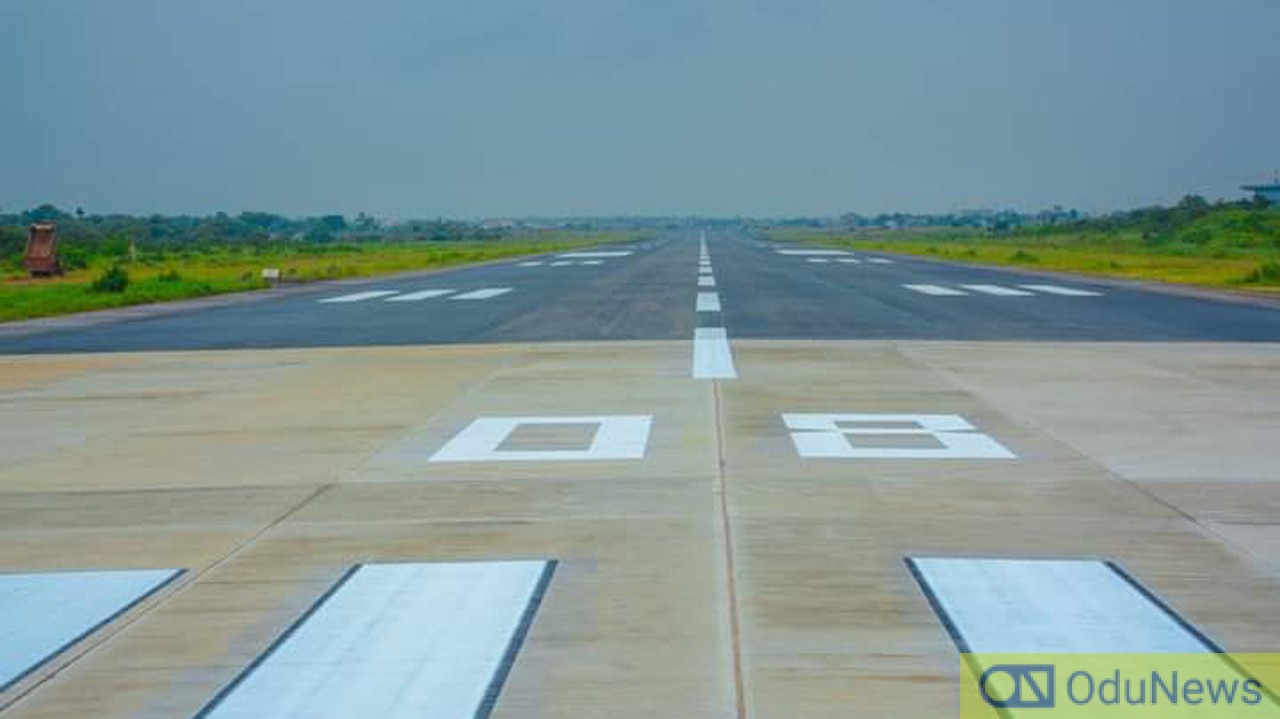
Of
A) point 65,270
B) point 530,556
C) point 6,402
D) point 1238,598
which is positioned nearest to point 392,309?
point 6,402

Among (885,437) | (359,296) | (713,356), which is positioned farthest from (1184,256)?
(885,437)

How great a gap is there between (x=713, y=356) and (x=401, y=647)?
1266 centimetres

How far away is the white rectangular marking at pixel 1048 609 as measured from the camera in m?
6.04

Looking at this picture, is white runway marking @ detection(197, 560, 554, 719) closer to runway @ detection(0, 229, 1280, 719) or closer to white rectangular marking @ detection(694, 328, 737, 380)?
runway @ detection(0, 229, 1280, 719)

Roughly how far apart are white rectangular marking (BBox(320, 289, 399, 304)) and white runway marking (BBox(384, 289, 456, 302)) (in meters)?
0.72

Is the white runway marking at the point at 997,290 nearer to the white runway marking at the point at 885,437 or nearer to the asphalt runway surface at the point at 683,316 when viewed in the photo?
the asphalt runway surface at the point at 683,316

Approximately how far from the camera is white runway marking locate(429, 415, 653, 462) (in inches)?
426

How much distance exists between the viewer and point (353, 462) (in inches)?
424

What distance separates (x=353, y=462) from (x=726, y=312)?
17.2m

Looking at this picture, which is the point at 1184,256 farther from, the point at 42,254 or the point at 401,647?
the point at 401,647

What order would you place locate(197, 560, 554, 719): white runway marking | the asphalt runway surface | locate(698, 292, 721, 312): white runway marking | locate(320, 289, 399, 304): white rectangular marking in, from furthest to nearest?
locate(320, 289, 399, 304): white rectangular marking
locate(698, 292, 721, 312): white runway marking
the asphalt runway surface
locate(197, 560, 554, 719): white runway marking

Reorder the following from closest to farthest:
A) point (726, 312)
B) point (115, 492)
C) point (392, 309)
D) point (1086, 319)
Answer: point (115, 492), point (1086, 319), point (726, 312), point (392, 309)

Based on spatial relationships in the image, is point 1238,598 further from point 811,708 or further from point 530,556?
point 530,556

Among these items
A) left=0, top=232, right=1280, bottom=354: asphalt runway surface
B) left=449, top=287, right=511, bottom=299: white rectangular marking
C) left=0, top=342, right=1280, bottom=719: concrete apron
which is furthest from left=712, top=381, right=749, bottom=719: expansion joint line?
left=449, top=287, right=511, bottom=299: white rectangular marking
